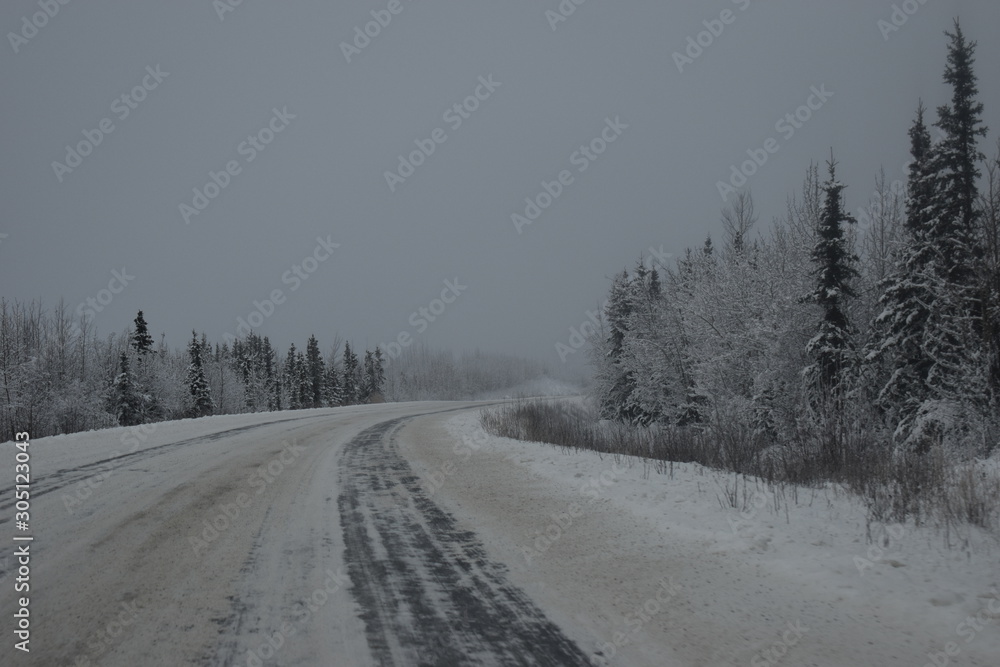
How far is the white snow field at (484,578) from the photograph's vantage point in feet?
11.3

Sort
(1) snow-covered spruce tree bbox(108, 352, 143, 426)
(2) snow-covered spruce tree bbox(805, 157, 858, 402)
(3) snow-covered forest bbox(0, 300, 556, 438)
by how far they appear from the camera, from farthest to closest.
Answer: (1) snow-covered spruce tree bbox(108, 352, 143, 426) → (3) snow-covered forest bbox(0, 300, 556, 438) → (2) snow-covered spruce tree bbox(805, 157, 858, 402)

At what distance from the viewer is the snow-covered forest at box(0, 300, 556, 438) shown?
25.1m

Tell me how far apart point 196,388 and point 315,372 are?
24660 millimetres

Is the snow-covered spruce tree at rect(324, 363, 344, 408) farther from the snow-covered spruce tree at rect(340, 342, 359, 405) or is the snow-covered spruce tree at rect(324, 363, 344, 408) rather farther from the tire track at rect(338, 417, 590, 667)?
the tire track at rect(338, 417, 590, 667)

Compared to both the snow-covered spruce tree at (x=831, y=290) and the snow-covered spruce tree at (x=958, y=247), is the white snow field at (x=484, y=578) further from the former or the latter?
the snow-covered spruce tree at (x=831, y=290)

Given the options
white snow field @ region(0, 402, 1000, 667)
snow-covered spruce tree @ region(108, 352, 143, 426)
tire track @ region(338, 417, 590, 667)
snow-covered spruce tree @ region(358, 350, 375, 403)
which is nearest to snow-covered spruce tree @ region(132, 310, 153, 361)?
snow-covered spruce tree @ region(108, 352, 143, 426)

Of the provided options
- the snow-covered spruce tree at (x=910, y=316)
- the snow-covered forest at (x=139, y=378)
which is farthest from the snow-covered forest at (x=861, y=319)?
the snow-covered forest at (x=139, y=378)

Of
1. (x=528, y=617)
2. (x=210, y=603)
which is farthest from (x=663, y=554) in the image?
(x=210, y=603)

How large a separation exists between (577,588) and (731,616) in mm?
1182

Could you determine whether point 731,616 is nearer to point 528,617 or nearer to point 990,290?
point 528,617

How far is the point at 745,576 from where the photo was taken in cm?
468

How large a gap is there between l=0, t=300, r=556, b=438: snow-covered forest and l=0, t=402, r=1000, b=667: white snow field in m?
15.9

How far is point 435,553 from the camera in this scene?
5254 millimetres

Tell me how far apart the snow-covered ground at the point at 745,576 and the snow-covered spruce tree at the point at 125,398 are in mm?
33927
